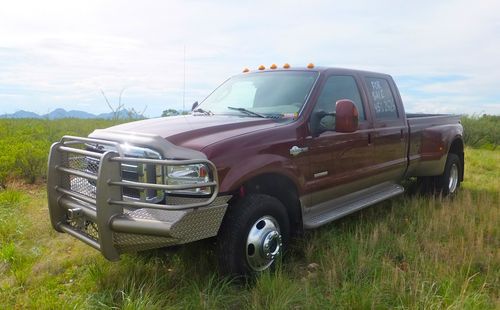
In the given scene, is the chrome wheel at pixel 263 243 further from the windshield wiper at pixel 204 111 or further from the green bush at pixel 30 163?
the green bush at pixel 30 163

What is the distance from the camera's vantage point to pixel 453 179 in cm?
690

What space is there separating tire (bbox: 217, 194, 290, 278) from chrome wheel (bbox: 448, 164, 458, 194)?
4.04 meters

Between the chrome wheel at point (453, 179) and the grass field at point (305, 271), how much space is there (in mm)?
1548

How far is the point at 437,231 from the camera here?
4633 mm

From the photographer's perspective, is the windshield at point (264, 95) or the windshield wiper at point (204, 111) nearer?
the windshield at point (264, 95)

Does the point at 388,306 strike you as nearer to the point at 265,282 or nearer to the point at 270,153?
the point at 265,282

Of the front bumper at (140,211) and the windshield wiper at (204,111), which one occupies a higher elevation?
the windshield wiper at (204,111)

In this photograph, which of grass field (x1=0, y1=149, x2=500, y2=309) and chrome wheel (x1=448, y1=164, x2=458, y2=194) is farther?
chrome wheel (x1=448, y1=164, x2=458, y2=194)

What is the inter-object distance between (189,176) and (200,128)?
0.51m

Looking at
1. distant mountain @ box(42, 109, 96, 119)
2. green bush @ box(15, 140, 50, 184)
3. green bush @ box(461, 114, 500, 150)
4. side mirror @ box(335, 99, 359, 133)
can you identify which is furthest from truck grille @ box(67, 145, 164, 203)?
green bush @ box(461, 114, 500, 150)

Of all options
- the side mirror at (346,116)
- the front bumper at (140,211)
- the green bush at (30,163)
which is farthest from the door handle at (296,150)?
the green bush at (30,163)

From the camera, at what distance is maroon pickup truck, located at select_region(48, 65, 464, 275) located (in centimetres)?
304

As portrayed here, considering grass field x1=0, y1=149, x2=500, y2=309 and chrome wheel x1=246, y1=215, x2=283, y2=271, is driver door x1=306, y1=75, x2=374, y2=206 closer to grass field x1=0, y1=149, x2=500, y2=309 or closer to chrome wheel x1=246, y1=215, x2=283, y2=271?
grass field x1=0, y1=149, x2=500, y2=309

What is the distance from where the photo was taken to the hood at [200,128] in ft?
10.8
